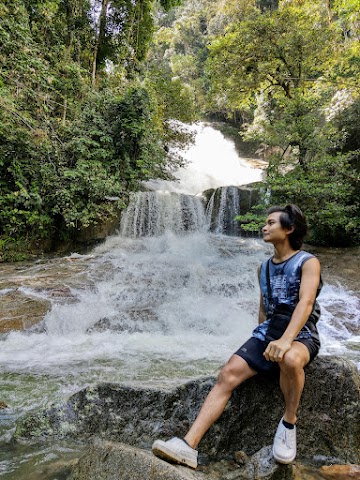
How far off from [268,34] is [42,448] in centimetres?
1268

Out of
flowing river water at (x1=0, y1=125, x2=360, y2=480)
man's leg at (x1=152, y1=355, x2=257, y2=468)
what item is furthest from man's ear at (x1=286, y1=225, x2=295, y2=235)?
flowing river water at (x1=0, y1=125, x2=360, y2=480)

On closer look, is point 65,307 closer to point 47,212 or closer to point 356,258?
point 47,212

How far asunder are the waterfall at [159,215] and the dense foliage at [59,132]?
1.05m

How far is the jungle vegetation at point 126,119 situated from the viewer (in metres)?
9.17

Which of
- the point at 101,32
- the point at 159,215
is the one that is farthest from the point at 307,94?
the point at 101,32

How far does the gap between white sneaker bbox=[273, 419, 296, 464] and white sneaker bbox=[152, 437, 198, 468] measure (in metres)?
0.50

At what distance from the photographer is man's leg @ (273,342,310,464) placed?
191 centimetres

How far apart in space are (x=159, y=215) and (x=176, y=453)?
1132 centimetres

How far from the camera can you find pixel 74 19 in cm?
1355

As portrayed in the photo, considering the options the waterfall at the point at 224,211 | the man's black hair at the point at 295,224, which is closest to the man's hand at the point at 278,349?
the man's black hair at the point at 295,224

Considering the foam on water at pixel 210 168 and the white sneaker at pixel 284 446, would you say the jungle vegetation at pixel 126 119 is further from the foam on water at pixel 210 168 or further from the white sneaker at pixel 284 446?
the white sneaker at pixel 284 446

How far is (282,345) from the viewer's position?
1929mm

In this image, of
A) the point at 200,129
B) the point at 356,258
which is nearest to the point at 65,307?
the point at 356,258

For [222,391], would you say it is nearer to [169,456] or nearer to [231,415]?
[231,415]
